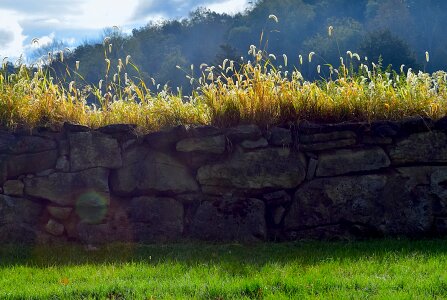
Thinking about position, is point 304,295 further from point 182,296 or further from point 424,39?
point 424,39

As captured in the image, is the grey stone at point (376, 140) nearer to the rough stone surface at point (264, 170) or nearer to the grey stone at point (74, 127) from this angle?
the rough stone surface at point (264, 170)

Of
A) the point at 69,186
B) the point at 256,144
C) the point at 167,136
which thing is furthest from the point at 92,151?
the point at 256,144

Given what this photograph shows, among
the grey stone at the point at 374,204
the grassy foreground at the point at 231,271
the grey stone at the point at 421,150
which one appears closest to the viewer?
the grassy foreground at the point at 231,271

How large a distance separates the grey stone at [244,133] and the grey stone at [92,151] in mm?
1316

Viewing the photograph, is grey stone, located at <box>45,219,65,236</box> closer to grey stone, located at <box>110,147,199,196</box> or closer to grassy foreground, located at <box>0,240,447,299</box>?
grassy foreground, located at <box>0,240,447,299</box>

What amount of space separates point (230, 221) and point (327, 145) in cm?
136

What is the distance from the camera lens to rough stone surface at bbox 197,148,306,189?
611 centimetres

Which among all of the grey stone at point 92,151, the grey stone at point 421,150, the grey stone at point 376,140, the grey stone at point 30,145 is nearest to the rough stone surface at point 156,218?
the grey stone at point 92,151

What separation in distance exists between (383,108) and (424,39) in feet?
141

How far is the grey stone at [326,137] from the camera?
6137mm

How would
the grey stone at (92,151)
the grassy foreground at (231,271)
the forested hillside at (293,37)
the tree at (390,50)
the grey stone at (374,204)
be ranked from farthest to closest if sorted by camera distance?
the forested hillside at (293,37), the tree at (390,50), the grey stone at (92,151), the grey stone at (374,204), the grassy foreground at (231,271)

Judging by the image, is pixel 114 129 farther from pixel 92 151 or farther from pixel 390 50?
pixel 390 50

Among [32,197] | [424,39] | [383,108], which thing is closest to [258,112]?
[383,108]

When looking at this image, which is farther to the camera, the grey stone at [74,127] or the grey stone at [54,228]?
the grey stone at [74,127]
